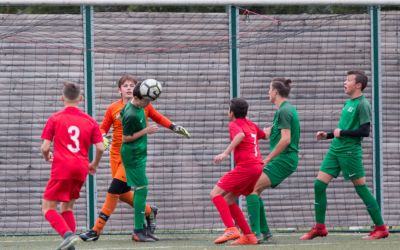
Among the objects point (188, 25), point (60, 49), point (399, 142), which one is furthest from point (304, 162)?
point (60, 49)

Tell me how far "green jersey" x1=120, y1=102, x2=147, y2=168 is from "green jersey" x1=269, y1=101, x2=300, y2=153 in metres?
1.32

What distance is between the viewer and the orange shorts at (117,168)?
456 inches

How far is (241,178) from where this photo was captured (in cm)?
1084

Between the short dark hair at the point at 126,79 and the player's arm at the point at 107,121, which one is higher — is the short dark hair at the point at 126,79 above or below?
above

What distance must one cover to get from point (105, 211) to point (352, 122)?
107 inches

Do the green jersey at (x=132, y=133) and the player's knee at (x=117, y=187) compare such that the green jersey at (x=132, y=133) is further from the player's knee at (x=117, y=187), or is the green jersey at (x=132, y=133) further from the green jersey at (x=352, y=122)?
the green jersey at (x=352, y=122)

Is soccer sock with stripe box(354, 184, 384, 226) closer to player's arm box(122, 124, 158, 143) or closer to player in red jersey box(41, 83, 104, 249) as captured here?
player's arm box(122, 124, 158, 143)

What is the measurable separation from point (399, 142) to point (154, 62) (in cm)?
299

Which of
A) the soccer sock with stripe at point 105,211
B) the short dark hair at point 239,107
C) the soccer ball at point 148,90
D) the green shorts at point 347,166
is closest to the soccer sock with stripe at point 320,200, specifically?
the green shorts at point 347,166

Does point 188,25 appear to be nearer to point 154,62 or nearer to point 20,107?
point 154,62

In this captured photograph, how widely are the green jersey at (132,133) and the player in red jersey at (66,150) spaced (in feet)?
4.62

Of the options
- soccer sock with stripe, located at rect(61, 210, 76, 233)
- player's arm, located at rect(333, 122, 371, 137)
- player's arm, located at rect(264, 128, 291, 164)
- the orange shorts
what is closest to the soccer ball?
the orange shorts

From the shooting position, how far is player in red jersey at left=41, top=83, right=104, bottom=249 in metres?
9.62

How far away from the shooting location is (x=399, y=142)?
12.8 m
